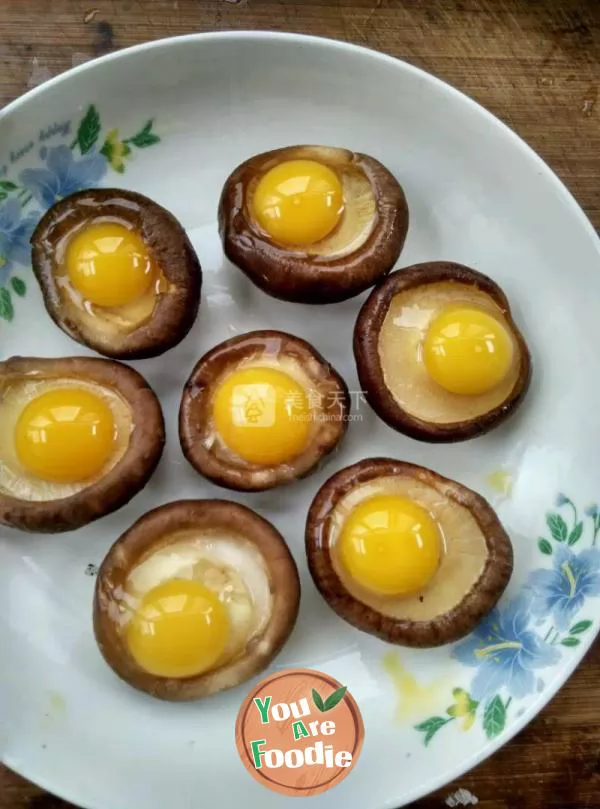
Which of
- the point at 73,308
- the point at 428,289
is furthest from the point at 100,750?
the point at 428,289

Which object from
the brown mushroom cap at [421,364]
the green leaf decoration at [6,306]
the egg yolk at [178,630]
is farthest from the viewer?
the green leaf decoration at [6,306]

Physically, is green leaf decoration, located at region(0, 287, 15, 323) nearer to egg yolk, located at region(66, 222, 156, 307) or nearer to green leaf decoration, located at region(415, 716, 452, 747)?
egg yolk, located at region(66, 222, 156, 307)

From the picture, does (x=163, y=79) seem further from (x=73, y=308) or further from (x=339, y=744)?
(x=339, y=744)

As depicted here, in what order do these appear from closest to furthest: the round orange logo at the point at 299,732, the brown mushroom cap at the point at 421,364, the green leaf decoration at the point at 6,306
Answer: the round orange logo at the point at 299,732 → the brown mushroom cap at the point at 421,364 → the green leaf decoration at the point at 6,306

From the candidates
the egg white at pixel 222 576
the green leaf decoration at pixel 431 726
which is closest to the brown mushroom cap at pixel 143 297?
the egg white at pixel 222 576

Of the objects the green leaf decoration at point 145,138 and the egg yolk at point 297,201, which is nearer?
the egg yolk at point 297,201

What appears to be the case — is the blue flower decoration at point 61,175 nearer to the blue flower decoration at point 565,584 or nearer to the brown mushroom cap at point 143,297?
the brown mushroom cap at point 143,297
